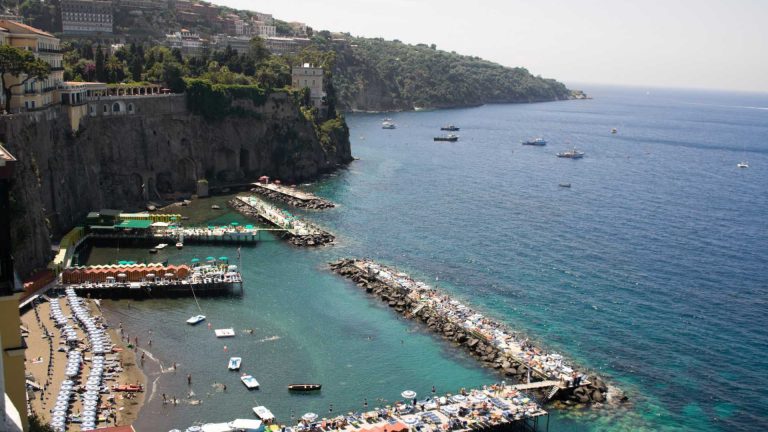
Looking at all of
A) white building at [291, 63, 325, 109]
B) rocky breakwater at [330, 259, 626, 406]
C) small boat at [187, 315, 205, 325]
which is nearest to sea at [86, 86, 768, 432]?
small boat at [187, 315, 205, 325]

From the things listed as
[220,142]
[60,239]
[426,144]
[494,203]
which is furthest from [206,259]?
[426,144]

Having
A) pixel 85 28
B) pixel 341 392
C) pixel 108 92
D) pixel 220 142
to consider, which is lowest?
pixel 341 392

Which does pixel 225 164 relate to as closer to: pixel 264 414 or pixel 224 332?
pixel 224 332

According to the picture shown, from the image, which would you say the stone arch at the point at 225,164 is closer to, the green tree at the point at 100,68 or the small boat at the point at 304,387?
the green tree at the point at 100,68

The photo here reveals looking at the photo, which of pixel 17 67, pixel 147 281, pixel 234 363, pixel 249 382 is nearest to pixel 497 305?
pixel 234 363

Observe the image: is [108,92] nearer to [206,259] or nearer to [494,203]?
[206,259]
